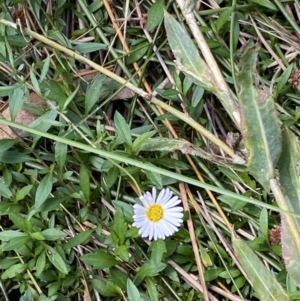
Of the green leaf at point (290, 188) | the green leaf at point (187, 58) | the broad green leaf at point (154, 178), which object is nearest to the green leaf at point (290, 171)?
the green leaf at point (290, 188)

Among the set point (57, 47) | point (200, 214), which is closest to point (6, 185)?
point (57, 47)

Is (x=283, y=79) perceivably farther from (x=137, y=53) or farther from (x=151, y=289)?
(x=151, y=289)

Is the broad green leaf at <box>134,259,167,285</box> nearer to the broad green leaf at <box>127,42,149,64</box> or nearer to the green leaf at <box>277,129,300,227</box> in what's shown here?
the green leaf at <box>277,129,300,227</box>

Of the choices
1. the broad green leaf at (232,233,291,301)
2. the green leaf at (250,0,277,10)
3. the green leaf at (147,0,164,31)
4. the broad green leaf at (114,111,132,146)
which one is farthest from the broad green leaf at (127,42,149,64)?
the broad green leaf at (232,233,291,301)

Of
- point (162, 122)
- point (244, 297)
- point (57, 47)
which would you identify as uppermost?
point (57, 47)

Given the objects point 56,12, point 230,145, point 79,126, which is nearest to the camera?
point 230,145

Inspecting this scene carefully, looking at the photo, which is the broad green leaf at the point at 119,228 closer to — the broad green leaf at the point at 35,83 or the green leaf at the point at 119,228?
the green leaf at the point at 119,228

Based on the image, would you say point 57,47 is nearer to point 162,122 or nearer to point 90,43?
point 90,43
